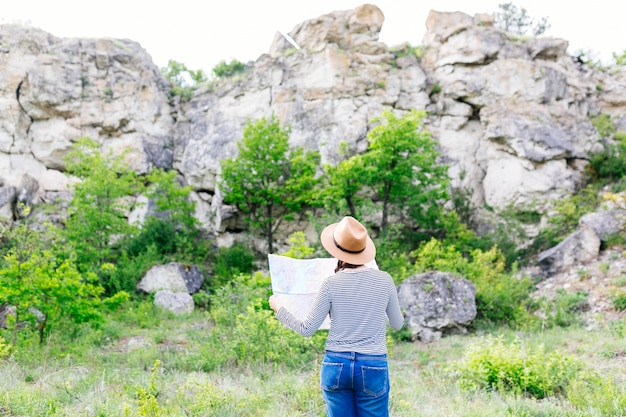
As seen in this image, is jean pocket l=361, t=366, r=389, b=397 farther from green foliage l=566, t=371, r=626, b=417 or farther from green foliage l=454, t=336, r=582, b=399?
green foliage l=454, t=336, r=582, b=399

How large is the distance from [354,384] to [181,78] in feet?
83.6

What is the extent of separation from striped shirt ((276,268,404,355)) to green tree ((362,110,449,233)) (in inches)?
490

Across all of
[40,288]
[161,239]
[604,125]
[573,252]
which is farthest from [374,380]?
[604,125]

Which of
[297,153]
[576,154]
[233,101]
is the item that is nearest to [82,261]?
[297,153]

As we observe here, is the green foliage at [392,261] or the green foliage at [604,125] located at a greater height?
the green foliage at [604,125]

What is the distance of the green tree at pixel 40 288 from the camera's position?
7477mm

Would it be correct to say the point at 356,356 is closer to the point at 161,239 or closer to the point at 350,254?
the point at 350,254

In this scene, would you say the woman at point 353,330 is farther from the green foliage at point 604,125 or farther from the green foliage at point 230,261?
the green foliage at point 604,125

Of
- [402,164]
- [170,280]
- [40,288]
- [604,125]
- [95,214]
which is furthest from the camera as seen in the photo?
[604,125]

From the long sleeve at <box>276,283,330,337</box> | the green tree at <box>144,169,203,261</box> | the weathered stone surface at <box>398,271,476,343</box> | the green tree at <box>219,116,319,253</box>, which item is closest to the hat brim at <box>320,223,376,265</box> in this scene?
the long sleeve at <box>276,283,330,337</box>

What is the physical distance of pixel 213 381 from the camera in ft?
20.8

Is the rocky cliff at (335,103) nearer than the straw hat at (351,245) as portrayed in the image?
No

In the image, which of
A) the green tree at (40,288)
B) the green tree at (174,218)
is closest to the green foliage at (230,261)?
the green tree at (174,218)

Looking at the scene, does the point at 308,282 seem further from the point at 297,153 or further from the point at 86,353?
the point at 297,153
